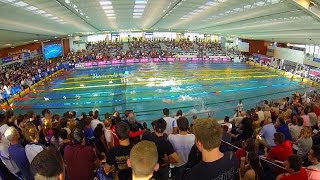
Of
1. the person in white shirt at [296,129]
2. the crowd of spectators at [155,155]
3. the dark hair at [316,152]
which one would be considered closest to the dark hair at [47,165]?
the crowd of spectators at [155,155]

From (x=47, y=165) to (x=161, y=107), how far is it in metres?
13.0

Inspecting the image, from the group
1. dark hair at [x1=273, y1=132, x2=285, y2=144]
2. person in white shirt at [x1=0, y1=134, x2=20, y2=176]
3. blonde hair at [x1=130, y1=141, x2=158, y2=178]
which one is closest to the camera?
blonde hair at [x1=130, y1=141, x2=158, y2=178]

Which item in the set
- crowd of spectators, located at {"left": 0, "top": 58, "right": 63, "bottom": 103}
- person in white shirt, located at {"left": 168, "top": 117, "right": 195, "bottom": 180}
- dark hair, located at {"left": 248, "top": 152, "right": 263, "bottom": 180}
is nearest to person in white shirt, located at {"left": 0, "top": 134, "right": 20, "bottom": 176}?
person in white shirt, located at {"left": 168, "top": 117, "right": 195, "bottom": 180}

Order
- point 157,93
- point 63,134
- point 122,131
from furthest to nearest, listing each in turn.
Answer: point 157,93 → point 63,134 → point 122,131

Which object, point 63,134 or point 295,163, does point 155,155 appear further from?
point 63,134

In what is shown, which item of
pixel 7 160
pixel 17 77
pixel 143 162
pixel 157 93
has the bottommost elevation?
pixel 157 93

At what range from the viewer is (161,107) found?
592 inches

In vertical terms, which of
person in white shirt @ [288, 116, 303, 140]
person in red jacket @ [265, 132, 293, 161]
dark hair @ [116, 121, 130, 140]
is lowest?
person in white shirt @ [288, 116, 303, 140]

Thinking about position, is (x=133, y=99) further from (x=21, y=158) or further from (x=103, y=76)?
(x=21, y=158)

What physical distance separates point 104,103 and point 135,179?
14.2m

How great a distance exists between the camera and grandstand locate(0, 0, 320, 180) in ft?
10.4

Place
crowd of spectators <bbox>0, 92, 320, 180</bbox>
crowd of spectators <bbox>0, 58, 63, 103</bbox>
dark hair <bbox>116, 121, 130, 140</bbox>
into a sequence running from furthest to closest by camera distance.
Result: crowd of spectators <bbox>0, 58, 63, 103</bbox>, dark hair <bbox>116, 121, 130, 140</bbox>, crowd of spectators <bbox>0, 92, 320, 180</bbox>

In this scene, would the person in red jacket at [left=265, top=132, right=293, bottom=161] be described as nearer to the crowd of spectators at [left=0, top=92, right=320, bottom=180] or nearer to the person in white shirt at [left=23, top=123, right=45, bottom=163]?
the crowd of spectators at [left=0, top=92, right=320, bottom=180]

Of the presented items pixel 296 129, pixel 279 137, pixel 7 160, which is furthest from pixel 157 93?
pixel 7 160
